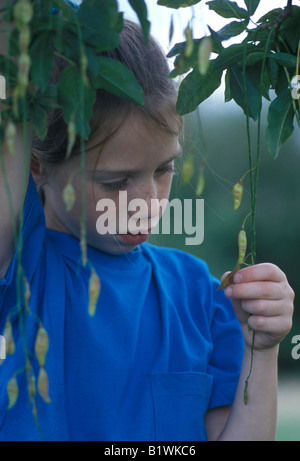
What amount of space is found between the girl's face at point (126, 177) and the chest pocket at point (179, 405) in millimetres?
220

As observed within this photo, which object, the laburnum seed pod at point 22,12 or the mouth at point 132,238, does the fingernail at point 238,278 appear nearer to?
the mouth at point 132,238

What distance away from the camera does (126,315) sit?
2.97 feet

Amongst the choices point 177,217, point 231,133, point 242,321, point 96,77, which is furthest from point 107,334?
point 231,133

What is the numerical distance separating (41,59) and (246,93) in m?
0.23

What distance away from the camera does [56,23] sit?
422 mm

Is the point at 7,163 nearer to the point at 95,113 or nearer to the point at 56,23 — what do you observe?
the point at 95,113

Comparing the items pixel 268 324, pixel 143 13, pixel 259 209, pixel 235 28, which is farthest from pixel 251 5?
pixel 259 209

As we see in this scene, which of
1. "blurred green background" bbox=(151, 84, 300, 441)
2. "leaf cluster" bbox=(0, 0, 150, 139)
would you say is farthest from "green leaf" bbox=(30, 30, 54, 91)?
"blurred green background" bbox=(151, 84, 300, 441)

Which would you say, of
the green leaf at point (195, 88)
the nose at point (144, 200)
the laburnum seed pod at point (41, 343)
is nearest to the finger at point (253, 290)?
the nose at point (144, 200)

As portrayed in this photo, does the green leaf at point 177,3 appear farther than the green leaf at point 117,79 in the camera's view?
Yes

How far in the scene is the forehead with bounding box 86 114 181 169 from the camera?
2.50 feet

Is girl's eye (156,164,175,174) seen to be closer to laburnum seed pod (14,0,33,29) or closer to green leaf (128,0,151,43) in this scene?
green leaf (128,0,151,43)

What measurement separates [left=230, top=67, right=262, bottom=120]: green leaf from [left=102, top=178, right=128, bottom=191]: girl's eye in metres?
0.22

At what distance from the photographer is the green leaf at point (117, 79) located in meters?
0.45
